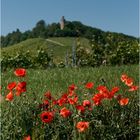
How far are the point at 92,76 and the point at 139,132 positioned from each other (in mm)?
6024

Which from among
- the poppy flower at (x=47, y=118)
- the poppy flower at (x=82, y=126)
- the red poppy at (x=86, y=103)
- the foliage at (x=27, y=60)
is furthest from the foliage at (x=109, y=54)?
the poppy flower at (x=82, y=126)

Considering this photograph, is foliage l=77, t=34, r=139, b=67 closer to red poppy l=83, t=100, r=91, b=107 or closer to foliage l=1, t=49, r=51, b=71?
foliage l=1, t=49, r=51, b=71

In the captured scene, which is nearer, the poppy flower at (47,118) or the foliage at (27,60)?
the poppy flower at (47,118)

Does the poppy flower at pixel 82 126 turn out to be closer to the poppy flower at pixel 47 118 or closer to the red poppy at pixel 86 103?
the poppy flower at pixel 47 118

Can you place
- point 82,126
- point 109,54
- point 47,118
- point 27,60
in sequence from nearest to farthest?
point 82,126 → point 47,118 → point 27,60 → point 109,54

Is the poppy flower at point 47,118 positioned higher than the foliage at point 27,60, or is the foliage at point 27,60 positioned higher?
the foliage at point 27,60

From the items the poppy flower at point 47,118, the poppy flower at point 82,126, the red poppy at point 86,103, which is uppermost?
the red poppy at point 86,103

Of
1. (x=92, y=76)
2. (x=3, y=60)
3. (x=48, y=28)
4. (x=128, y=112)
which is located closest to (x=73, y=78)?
(x=92, y=76)

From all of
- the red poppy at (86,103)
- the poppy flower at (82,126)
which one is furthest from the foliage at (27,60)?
the poppy flower at (82,126)

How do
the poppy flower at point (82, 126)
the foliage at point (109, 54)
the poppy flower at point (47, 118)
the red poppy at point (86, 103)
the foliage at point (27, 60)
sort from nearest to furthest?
the poppy flower at point (82, 126)
the poppy flower at point (47, 118)
the red poppy at point (86, 103)
the foliage at point (27, 60)
the foliage at point (109, 54)

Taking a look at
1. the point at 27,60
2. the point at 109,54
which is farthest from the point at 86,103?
the point at 109,54

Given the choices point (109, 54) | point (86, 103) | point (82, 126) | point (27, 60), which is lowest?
point (82, 126)

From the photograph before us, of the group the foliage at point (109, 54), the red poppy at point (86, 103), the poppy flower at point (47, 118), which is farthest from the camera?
the foliage at point (109, 54)

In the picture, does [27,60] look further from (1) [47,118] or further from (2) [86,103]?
(1) [47,118]
